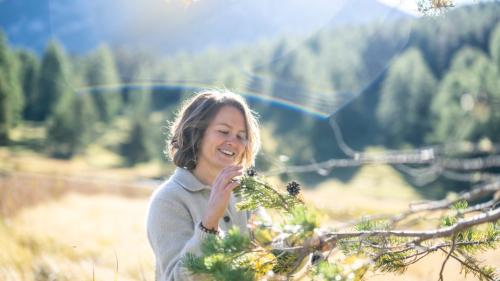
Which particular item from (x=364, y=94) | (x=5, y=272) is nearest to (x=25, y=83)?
(x=364, y=94)

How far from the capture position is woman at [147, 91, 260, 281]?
8.50 feet

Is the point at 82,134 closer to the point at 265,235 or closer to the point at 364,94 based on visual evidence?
the point at 364,94

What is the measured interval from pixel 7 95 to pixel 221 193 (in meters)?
46.4

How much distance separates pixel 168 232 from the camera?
8.48ft

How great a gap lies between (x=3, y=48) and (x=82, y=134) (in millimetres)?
9654

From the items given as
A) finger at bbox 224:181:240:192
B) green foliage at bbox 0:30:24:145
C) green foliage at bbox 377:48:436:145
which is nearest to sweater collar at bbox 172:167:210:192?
finger at bbox 224:181:240:192

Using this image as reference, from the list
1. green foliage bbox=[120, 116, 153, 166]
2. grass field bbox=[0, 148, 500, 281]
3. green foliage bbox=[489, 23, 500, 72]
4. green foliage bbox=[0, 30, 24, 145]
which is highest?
green foliage bbox=[489, 23, 500, 72]

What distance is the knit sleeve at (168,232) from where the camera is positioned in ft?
8.20

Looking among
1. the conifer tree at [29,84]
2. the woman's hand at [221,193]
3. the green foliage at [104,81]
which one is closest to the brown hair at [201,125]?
the woman's hand at [221,193]

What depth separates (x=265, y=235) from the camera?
1.46m

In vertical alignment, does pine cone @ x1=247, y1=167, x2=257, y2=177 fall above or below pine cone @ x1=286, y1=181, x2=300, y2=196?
above

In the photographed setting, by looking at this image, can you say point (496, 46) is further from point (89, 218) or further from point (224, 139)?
point (224, 139)

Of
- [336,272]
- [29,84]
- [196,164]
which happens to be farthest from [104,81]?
[336,272]

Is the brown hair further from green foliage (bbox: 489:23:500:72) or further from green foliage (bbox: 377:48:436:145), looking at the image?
green foliage (bbox: 377:48:436:145)
